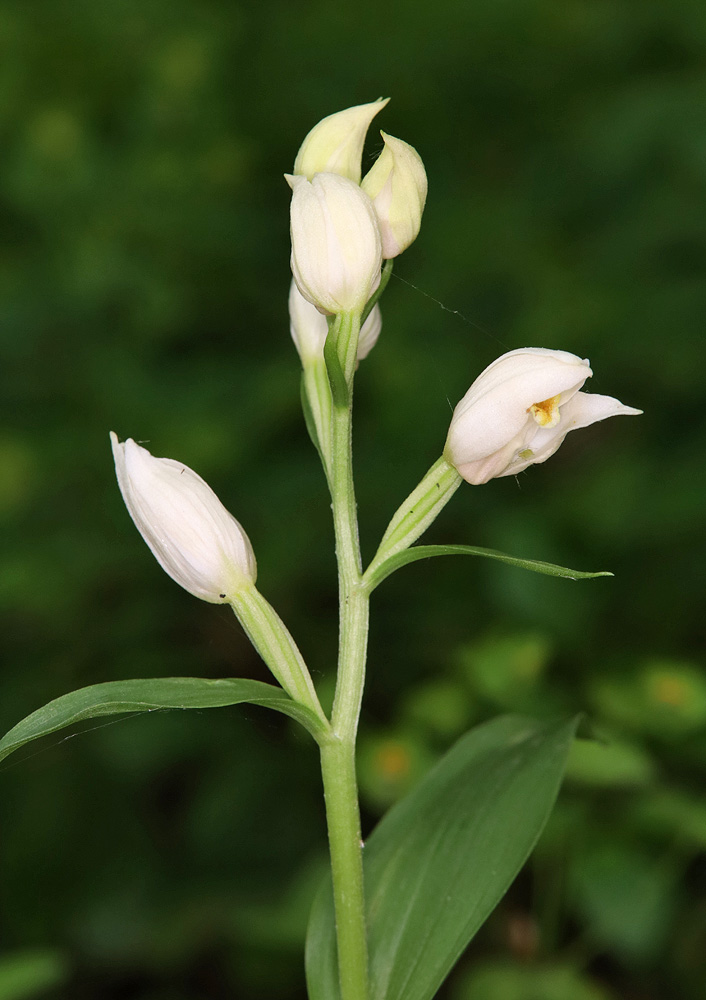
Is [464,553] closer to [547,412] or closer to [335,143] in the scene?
[547,412]

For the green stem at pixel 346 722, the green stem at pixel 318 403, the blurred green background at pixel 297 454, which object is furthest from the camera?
the blurred green background at pixel 297 454

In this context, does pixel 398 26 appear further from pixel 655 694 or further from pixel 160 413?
pixel 655 694

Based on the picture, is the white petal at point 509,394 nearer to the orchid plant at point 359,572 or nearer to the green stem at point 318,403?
the orchid plant at point 359,572

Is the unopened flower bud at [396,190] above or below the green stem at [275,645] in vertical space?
above

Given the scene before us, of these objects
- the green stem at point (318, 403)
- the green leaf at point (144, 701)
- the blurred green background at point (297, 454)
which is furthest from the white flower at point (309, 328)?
the blurred green background at point (297, 454)

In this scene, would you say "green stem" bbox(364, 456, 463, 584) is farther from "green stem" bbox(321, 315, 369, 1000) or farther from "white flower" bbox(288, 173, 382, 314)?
"white flower" bbox(288, 173, 382, 314)

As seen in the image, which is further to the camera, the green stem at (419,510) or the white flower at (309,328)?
the white flower at (309,328)

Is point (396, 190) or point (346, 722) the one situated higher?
point (396, 190)

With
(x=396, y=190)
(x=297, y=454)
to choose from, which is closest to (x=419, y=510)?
(x=396, y=190)
